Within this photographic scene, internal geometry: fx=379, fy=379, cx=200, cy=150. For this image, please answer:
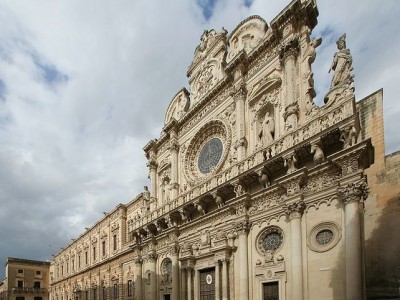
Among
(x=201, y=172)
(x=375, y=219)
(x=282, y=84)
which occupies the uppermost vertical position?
(x=282, y=84)

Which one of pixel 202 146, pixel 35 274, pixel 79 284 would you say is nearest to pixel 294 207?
pixel 202 146

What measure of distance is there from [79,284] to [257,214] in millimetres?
27547

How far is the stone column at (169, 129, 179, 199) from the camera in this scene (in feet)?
69.1

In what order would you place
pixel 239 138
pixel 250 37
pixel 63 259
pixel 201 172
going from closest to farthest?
pixel 239 138 → pixel 250 37 → pixel 201 172 → pixel 63 259

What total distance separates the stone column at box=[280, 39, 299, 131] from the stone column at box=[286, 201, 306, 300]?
2.97 meters

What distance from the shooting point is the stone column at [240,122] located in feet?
53.6

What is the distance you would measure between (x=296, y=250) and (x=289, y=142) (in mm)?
3692

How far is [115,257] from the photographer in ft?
90.7

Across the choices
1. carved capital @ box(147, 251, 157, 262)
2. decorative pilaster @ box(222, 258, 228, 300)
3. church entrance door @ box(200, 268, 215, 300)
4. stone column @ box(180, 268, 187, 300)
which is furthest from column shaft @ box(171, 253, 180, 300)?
decorative pilaster @ box(222, 258, 228, 300)

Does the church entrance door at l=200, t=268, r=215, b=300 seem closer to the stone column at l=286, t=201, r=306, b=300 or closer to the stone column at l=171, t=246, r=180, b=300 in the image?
the stone column at l=171, t=246, r=180, b=300

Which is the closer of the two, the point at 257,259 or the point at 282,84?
the point at 257,259

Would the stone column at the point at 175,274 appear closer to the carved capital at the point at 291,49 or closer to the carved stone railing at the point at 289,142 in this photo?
the carved stone railing at the point at 289,142

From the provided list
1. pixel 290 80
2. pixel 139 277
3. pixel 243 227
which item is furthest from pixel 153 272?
pixel 290 80

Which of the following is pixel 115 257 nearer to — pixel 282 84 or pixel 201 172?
pixel 201 172
